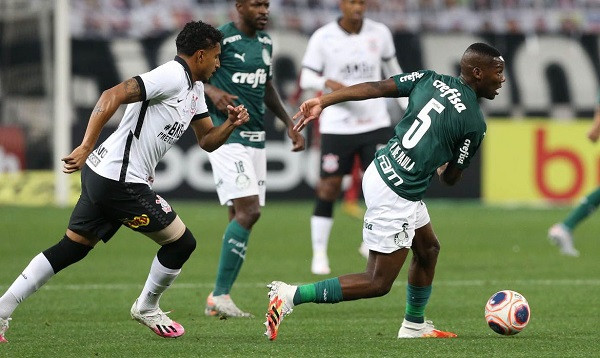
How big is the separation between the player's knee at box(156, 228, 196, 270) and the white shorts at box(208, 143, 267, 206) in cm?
153

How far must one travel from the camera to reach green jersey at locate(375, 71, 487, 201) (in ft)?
24.5

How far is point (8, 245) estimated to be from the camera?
14.1 m

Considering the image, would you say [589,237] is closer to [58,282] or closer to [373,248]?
[58,282]

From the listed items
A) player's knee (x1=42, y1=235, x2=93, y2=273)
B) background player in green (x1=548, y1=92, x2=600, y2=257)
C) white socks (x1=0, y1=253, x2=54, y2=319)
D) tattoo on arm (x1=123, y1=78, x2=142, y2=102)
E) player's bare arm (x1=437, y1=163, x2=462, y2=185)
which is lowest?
background player in green (x1=548, y1=92, x2=600, y2=257)

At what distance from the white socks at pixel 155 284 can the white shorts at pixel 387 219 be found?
1307mm

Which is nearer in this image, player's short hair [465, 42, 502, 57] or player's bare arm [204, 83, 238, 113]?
player's short hair [465, 42, 502, 57]

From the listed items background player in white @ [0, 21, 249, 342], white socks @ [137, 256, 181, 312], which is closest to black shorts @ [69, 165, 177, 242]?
background player in white @ [0, 21, 249, 342]

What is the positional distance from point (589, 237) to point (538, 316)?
6.89 m

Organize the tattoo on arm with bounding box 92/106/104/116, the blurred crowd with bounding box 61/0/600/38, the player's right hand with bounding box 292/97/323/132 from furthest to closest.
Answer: the blurred crowd with bounding box 61/0/600/38 → the player's right hand with bounding box 292/97/323/132 → the tattoo on arm with bounding box 92/106/104/116

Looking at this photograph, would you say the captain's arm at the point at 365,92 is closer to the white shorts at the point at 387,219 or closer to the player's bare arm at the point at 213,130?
the white shorts at the point at 387,219

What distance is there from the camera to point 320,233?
1184 centimetres

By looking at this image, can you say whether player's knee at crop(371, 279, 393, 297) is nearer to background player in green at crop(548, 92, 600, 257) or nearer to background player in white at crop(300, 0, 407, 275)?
background player in white at crop(300, 0, 407, 275)

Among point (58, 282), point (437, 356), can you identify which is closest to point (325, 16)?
point (58, 282)

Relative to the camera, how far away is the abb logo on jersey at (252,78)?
9656 millimetres
